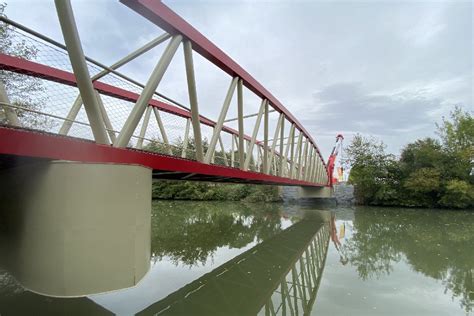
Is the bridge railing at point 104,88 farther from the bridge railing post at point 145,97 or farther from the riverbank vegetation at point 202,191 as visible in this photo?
the riverbank vegetation at point 202,191

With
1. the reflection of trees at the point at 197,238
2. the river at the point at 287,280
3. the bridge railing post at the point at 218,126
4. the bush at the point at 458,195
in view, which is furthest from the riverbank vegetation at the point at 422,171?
the bridge railing post at the point at 218,126

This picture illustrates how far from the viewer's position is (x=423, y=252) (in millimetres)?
10391

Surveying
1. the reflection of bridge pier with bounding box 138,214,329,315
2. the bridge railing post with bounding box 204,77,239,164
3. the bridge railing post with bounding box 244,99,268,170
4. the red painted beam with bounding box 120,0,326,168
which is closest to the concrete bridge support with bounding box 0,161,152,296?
the reflection of bridge pier with bounding box 138,214,329,315

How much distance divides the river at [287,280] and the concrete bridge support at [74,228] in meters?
0.46

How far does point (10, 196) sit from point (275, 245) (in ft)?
29.6

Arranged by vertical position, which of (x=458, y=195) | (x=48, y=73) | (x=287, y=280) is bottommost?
(x=287, y=280)

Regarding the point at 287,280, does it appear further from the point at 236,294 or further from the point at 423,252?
the point at 423,252

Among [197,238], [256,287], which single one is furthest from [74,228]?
[197,238]

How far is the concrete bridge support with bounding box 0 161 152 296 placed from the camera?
3955 mm

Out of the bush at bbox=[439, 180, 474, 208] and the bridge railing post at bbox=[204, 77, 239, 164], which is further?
the bush at bbox=[439, 180, 474, 208]

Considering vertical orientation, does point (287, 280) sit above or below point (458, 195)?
below

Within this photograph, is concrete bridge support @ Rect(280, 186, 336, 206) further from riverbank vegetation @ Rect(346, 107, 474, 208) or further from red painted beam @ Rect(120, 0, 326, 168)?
red painted beam @ Rect(120, 0, 326, 168)

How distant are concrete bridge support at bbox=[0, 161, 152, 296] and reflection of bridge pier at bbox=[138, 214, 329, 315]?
5.06ft

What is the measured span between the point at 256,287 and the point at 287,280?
1081 millimetres
